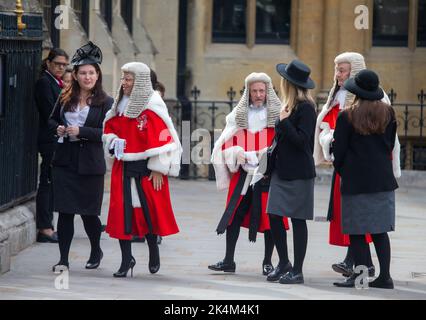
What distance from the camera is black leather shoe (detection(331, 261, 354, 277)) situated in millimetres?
11717

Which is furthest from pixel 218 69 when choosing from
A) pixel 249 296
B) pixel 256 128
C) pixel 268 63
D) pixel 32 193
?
pixel 249 296

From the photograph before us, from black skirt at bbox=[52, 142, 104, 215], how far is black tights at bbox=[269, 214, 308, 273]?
1.47 metres

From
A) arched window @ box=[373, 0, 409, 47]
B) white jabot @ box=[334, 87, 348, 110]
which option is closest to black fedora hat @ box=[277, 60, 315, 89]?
white jabot @ box=[334, 87, 348, 110]

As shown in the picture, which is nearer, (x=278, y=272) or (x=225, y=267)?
(x=278, y=272)

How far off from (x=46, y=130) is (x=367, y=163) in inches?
142

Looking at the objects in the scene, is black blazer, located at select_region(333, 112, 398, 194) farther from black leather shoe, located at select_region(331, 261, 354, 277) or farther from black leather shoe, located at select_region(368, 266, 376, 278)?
black leather shoe, located at select_region(331, 261, 354, 277)

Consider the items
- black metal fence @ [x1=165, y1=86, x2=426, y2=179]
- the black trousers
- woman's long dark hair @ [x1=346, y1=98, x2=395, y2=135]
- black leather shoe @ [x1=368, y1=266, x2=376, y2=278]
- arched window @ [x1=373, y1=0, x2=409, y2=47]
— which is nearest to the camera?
woman's long dark hair @ [x1=346, y1=98, x2=395, y2=135]

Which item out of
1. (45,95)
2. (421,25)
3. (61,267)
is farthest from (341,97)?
(421,25)

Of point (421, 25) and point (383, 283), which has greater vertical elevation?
point (421, 25)

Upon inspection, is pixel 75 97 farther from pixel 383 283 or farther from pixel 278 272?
pixel 383 283

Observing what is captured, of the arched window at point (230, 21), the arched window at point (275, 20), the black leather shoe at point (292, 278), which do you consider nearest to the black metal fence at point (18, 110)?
the black leather shoe at point (292, 278)

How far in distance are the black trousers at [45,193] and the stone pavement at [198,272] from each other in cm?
24

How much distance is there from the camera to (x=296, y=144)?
11047mm
